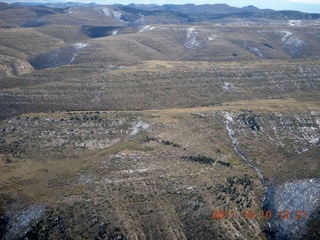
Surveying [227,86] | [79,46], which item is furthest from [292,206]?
[79,46]

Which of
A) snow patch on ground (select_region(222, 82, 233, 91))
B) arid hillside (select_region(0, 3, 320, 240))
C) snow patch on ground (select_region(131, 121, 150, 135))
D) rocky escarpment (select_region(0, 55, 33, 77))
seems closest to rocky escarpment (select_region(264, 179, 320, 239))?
arid hillside (select_region(0, 3, 320, 240))

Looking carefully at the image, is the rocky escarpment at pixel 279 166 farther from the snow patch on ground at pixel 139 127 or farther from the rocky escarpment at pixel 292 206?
the snow patch on ground at pixel 139 127

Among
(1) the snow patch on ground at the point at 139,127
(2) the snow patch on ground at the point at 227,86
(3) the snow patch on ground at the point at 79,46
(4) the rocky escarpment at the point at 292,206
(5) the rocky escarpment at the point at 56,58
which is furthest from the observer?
(3) the snow patch on ground at the point at 79,46

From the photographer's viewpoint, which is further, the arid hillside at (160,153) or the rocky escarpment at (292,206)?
the rocky escarpment at (292,206)

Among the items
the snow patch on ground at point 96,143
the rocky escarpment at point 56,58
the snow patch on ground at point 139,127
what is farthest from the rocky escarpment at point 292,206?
the rocky escarpment at point 56,58

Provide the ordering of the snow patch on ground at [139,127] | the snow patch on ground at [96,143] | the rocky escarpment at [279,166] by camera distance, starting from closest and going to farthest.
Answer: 1. the rocky escarpment at [279,166]
2. the snow patch on ground at [96,143]
3. the snow patch on ground at [139,127]
